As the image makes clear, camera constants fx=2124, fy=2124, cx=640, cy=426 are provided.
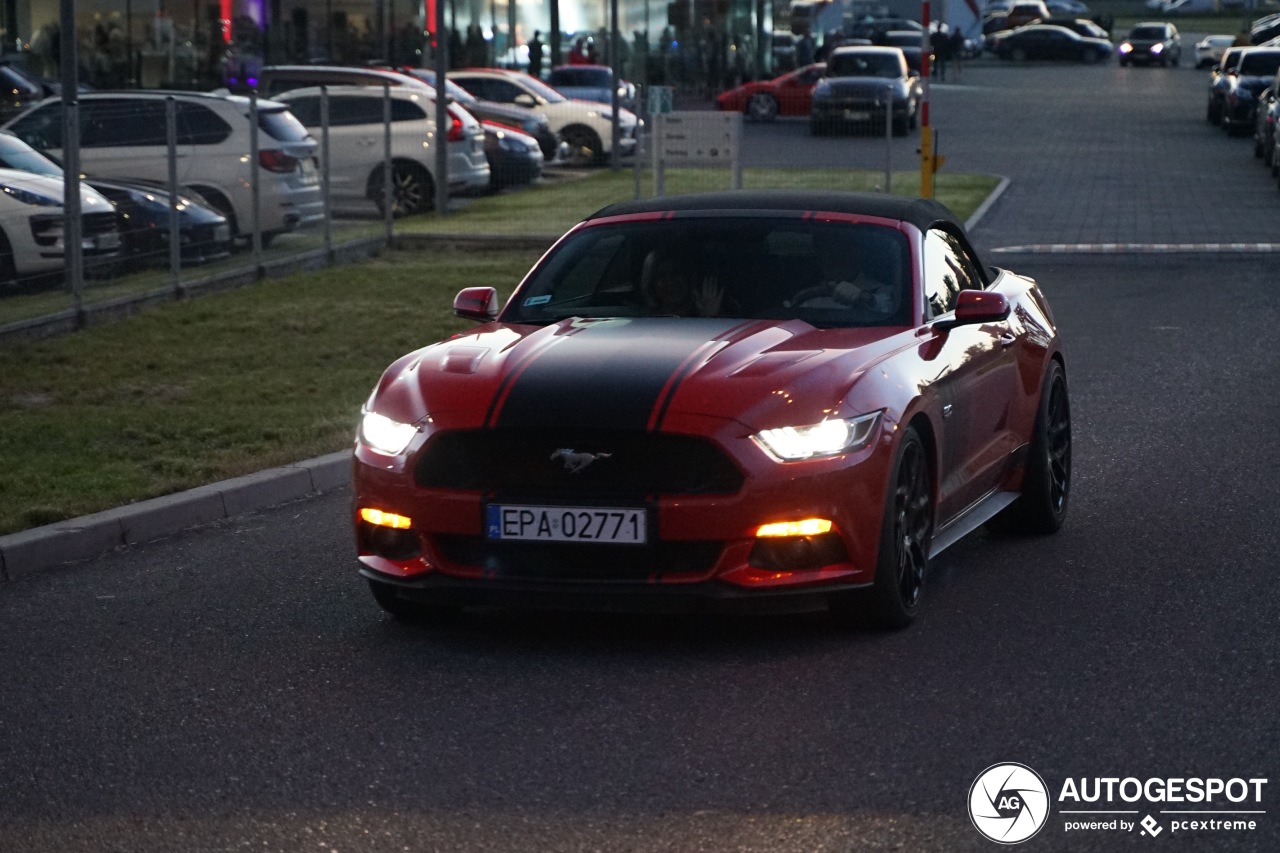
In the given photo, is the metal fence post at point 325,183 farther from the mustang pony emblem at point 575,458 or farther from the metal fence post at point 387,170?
the mustang pony emblem at point 575,458

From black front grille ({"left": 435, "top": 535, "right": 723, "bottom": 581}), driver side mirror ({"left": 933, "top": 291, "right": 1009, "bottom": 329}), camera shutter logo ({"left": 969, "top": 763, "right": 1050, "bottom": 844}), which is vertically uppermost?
driver side mirror ({"left": 933, "top": 291, "right": 1009, "bottom": 329})

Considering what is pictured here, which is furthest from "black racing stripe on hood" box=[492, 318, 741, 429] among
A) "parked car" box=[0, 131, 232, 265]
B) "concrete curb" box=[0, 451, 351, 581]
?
"parked car" box=[0, 131, 232, 265]

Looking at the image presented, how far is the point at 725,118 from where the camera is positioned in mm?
24594

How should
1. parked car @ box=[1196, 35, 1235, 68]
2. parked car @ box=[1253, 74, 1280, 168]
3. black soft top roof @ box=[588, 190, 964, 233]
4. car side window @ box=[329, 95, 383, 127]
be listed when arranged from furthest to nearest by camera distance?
parked car @ box=[1196, 35, 1235, 68], parked car @ box=[1253, 74, 1280, 168], car side window @ box=[329, 95, 383, 127], black soft top roof @ box=[588, 190, 964, 233]

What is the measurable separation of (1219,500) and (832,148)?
995 inches

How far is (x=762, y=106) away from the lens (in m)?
52.0

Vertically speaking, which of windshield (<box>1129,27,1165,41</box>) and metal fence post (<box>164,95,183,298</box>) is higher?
windshield (<box>1129,27,1165,41</box>)

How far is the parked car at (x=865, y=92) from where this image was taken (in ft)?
128

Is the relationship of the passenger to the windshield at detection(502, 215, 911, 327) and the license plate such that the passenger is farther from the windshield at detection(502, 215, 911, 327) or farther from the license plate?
the license plate

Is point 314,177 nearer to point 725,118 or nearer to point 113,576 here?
point 725,118

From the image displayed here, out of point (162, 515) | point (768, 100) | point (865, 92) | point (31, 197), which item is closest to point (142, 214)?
point (31, 197)

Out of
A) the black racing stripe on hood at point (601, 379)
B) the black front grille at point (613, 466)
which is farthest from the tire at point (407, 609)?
the black racing stripe on hood at point (601, 379)

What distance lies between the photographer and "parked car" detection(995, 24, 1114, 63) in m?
82.4

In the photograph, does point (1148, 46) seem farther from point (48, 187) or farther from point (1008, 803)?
point (1008, 803)
